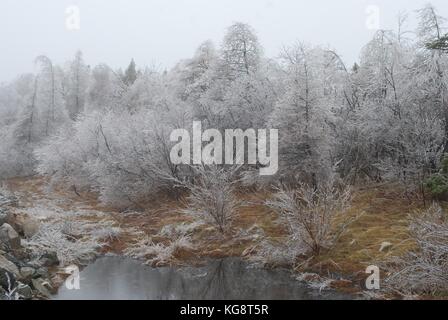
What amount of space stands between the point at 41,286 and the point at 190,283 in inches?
143

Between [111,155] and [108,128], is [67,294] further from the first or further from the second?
[108,128]

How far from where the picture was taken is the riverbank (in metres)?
12.2

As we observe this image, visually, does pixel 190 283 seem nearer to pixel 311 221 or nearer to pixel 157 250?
pixel 157 250

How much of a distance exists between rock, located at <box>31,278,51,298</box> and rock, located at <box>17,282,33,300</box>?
359 millimetres

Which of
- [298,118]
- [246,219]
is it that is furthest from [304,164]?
[246,219]

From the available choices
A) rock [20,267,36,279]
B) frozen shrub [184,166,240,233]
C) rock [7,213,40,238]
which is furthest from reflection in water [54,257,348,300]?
rock [7,213,40,238]

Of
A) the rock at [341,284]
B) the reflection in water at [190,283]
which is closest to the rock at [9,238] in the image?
the reflection in water at [190,283]

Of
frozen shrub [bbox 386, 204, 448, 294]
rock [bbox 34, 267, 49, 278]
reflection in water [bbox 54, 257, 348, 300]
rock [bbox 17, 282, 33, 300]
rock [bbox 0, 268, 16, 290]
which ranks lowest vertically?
reflection in water [bbox 54, 257, 348, 300]

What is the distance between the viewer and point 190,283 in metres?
12.2

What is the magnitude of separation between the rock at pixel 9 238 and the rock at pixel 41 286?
1.82 meters

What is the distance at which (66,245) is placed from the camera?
14633 millimetres

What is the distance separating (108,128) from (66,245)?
43.4 ft

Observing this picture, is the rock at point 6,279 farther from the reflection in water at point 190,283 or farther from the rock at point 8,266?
the reflection in water at point 190,283

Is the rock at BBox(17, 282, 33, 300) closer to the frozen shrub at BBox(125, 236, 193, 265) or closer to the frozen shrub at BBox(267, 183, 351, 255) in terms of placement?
the frozen shrub at BBox(125, 236, 193, 265)
